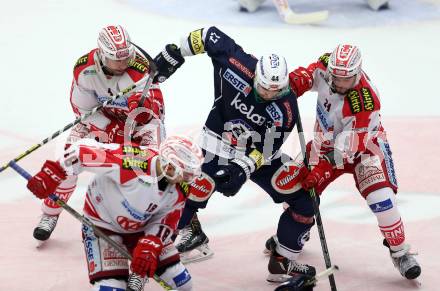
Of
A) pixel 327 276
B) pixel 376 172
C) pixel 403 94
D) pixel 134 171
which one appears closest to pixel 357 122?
pixel 376 172

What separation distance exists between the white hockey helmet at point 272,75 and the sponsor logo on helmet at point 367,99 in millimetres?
477

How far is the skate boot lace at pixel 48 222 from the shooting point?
5.86 m

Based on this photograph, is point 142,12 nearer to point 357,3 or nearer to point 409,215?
point 357,3

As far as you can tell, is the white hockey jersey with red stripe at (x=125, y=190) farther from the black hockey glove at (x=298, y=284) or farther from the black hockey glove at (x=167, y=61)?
the black hockey glove at (x=167, y=61)

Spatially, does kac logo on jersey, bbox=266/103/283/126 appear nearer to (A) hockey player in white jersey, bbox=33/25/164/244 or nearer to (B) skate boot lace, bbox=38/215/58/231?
(A) hockey player in white jersey, bbox=33/25/164/244

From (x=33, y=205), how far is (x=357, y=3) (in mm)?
4870

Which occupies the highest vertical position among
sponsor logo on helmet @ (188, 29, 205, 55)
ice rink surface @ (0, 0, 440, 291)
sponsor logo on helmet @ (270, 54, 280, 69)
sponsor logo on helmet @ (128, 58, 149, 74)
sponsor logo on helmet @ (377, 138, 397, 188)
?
sponsor logo on helmet @ (270, 54, 280, 69)

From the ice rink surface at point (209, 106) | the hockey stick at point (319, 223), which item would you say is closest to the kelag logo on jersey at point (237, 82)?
the hockey stick at point (319, 223)

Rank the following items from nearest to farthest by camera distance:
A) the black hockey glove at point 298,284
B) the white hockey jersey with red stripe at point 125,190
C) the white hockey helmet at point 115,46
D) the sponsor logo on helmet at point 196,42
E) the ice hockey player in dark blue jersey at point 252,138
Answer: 1. the white hockey jersey with red stripe at point 125,190
2. the black hockey glove at point 298,284
3. the ice hockey player in dark blue jersey at point 252,138
4. the white hockey helmet at point 115,46
5. the sponsor logo on helmet at point 196,42

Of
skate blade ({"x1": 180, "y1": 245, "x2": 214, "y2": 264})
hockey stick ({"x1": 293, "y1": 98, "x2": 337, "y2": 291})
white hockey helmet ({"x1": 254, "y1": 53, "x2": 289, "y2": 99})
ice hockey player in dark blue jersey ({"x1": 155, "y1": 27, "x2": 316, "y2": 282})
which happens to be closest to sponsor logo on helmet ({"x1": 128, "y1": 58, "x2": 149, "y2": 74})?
ice hockey player in dark blue jersey ({"x1": 155, "y1": 27, "x2": 316, "y2": 282})

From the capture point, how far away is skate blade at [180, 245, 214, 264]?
5.82 m

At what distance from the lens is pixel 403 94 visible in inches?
324

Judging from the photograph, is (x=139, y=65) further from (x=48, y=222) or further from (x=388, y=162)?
(x=388, y=162)

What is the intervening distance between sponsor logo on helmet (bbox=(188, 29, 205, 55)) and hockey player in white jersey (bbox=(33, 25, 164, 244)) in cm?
31
